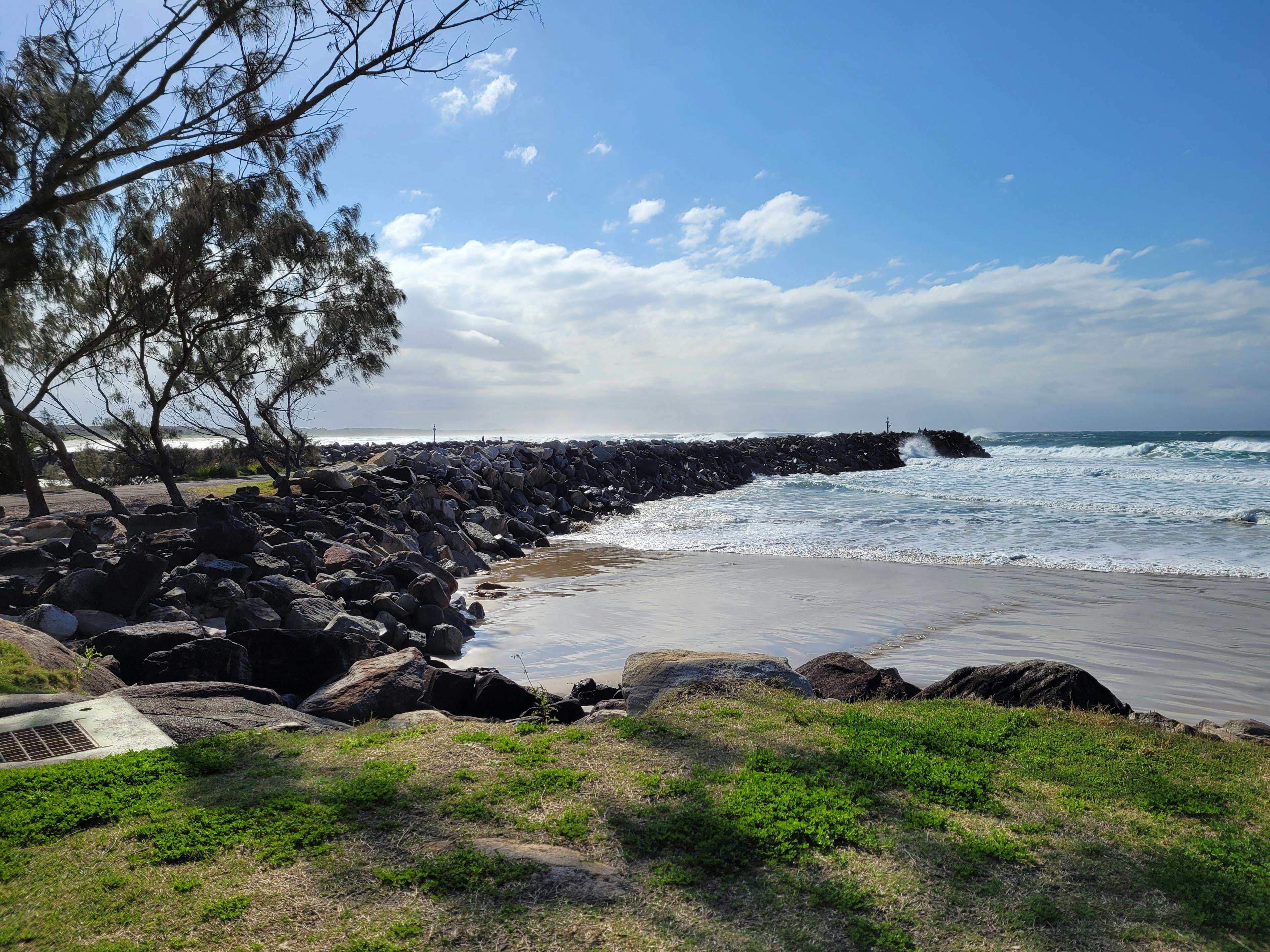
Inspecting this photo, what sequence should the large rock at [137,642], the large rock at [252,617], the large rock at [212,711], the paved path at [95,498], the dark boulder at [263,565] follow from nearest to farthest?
the large rock at [212,711] → the large rock at [137,642] → the large rock at [252,617] → the dark boulder at [263,565] → the paved path at [95,498]

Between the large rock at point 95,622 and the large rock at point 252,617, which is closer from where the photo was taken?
the large rock at point 252,617

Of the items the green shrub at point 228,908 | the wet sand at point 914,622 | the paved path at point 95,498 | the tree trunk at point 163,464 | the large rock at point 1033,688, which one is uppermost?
the tree trunk at point 163,464

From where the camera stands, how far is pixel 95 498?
63.2ft

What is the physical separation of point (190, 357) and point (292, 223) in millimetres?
3684

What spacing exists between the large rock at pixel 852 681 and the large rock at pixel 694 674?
36 cm

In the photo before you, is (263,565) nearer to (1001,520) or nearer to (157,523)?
(157,523)

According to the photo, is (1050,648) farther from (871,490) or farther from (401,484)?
(871,490)

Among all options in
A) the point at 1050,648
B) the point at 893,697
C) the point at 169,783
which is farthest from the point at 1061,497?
the point at 169,783

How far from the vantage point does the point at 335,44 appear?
7055 mm

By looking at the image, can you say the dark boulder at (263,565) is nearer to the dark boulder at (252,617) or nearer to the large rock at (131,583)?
the large rock at (131,583)

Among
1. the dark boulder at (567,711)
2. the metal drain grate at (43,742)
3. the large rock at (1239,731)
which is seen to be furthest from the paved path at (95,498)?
the large rock at (1239,731)

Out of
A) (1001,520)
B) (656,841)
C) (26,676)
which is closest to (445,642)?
(26,676)

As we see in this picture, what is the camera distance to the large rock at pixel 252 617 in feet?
24.8

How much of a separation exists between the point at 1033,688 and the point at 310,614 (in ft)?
22.2
